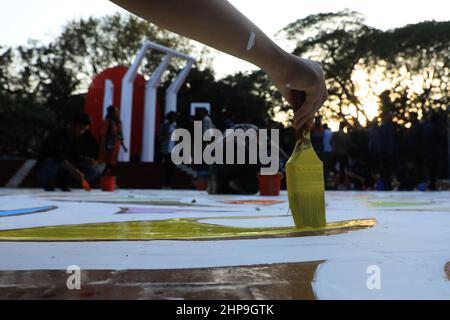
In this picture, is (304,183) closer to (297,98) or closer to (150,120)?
(297,98)

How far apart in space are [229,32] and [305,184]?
80cm

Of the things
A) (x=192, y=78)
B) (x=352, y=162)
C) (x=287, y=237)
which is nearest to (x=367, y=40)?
(x=192, y=78)

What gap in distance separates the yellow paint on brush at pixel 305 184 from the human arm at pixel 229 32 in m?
0.36

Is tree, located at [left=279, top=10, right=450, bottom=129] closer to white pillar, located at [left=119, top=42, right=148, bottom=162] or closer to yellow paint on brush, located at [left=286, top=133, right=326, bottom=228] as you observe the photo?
white pillar, located at [left=119, top=42, right=148, bottom=162]

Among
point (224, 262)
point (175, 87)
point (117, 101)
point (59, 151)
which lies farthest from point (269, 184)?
point (117, 101)

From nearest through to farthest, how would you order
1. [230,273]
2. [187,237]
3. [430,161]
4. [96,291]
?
[96,291] < [230,273] < [187,237] < [430,161]

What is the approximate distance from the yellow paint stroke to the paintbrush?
0.06 m

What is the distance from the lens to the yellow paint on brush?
1604 millimetres

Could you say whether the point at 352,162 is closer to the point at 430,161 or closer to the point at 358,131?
the point at 358,131
